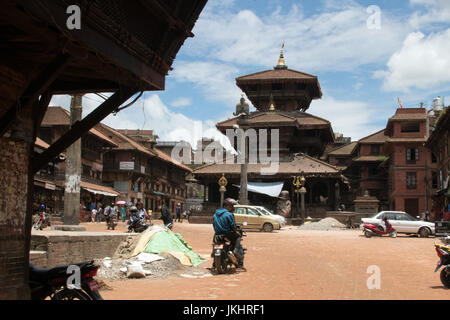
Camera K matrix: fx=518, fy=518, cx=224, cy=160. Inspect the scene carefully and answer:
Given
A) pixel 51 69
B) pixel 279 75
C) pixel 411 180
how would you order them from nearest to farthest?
1. pixel 51 69
2. pixel 279 75
3. pixel 411 180

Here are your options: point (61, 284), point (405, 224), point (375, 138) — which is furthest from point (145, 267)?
point (375, 138)

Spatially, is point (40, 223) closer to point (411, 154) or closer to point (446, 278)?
point (446, 278)

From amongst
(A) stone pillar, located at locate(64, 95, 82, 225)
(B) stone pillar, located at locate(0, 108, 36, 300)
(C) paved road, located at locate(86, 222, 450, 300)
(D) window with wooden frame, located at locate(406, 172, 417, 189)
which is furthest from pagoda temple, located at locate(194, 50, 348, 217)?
(B) stone pillar, located at locate(0, 108, 36, 300)

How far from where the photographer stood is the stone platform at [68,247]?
10.2m

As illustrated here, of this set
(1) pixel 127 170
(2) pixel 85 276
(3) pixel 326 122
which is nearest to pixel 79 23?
(2) pixel 85 276

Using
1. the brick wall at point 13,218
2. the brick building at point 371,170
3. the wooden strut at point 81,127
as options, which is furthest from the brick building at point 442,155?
the brick wall at point 13,218

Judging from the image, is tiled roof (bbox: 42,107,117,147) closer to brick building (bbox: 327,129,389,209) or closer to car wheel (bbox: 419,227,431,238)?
car wheel (bbox: 419,227,431,238)

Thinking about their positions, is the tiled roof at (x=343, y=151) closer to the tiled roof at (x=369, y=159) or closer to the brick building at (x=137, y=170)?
the tiled roof at (x=369, y=159)

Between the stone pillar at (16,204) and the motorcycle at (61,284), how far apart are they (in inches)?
36.2

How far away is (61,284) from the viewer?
630cm

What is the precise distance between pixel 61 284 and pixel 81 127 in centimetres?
311

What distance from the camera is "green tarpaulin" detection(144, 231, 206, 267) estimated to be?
1267 cm
